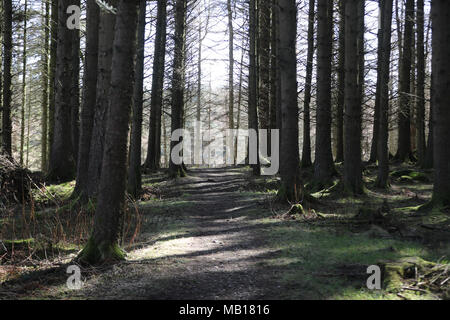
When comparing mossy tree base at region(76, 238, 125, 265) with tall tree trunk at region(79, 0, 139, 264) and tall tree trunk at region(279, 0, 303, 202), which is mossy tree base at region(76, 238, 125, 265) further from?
tall tree trunk at region(279, 0, 303, 202)

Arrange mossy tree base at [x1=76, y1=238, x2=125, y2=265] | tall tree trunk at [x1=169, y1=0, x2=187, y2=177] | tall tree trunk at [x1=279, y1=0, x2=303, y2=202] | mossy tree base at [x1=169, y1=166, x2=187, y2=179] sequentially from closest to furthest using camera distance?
mossy tree base at [x1=76, y1=238, x2=125, y2=265] < tall tree trunk at [x1=279, y1=0, x2=303, y2=202] < tall tree trunk at [x1=169, y1=0, x2=187, y2=177] < mossy tree base at [x1=169, y1=166, x2=187, y2=179]

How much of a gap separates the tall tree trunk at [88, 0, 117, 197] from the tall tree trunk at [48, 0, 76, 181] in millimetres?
5286

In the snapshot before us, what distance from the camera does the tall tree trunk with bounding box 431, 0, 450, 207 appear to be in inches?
323

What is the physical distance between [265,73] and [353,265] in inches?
817

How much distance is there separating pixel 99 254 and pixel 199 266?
1.41 metres

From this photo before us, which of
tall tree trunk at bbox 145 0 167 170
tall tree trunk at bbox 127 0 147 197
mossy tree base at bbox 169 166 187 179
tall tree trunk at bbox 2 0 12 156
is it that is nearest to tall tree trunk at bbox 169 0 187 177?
mossy tree base at bbox 169 166 187 179

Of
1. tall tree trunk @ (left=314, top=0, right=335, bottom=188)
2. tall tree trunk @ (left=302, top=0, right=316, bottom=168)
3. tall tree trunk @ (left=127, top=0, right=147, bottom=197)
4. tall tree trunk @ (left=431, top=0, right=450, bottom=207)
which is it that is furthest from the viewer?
tall tree trunk @ (left=302, top=0, right=316, bottom=168)

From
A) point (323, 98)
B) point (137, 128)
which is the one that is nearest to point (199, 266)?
point (137, 128)

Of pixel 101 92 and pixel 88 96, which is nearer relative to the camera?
pixel 101 92

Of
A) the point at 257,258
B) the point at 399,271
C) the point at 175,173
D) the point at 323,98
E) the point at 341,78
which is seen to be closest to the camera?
the point at 399,271

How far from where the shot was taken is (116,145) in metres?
5.40

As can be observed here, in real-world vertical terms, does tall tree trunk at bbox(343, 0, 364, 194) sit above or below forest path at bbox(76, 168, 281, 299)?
above

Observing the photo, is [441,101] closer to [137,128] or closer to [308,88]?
[137,128]

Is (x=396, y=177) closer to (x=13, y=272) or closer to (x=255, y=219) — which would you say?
(x=255, y=219)
